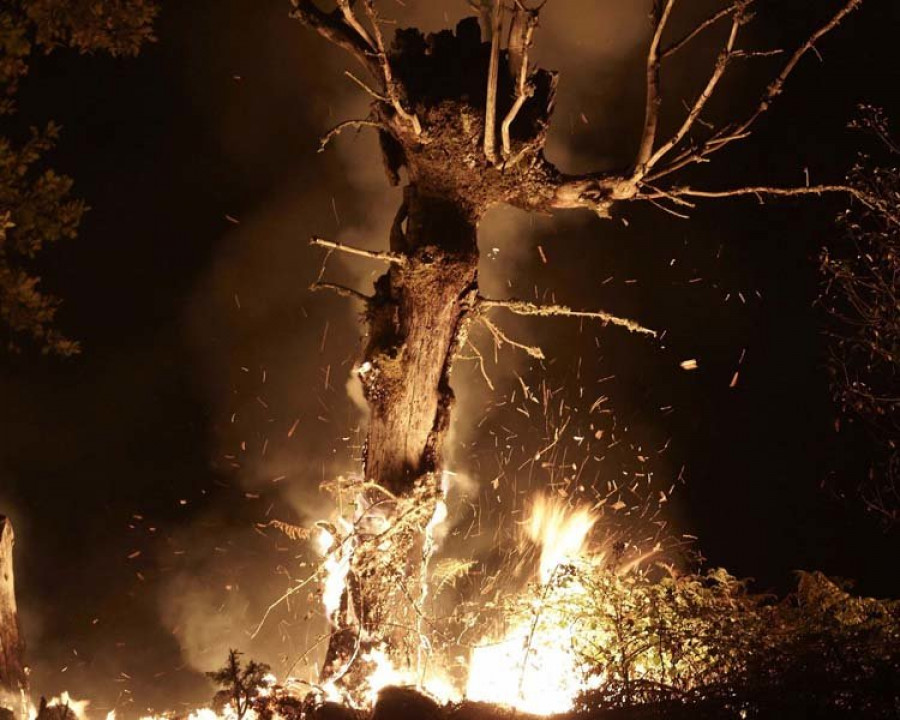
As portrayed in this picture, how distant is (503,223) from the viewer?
10695mm

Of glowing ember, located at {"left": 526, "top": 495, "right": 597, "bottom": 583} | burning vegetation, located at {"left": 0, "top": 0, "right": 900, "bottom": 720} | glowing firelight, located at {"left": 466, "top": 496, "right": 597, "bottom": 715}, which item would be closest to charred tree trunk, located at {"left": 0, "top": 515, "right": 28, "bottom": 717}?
burning vegetation, located at {"left": 0, "top": 0, "right": 900, "bottom": 720}

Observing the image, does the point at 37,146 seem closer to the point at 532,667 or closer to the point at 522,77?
the point at 522,77

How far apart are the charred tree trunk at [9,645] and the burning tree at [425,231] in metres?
2.43

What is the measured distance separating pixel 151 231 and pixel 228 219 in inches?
40.7

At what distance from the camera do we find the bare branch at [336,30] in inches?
250

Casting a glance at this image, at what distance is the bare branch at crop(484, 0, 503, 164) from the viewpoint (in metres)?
5.78

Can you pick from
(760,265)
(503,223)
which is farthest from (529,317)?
(760,265)

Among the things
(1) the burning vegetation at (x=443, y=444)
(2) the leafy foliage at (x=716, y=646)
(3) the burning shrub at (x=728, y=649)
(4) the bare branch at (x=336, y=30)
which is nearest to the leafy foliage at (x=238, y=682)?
(1) the burning vegetation at (x=443, y=444)

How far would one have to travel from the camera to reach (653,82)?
6.18 m

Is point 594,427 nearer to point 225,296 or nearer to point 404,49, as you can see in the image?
point 225,296

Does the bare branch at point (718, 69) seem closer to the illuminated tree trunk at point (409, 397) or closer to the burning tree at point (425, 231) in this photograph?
the burning tree at point (425, 231)

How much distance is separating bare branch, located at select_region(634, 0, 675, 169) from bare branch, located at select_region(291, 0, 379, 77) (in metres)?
2.21

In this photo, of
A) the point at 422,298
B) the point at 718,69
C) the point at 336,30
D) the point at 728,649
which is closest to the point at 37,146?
the point at 336,30

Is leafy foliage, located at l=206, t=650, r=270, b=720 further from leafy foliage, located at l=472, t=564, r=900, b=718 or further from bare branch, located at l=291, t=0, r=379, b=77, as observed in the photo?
bare branch, located at l=291, t=0, r=379, b=77
